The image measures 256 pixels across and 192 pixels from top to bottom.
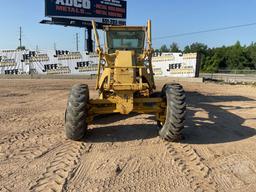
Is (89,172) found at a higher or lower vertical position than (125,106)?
lower

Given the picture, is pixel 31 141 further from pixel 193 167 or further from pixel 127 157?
pixel 193 167

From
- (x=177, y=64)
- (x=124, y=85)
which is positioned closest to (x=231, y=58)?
(x=177, y=64)

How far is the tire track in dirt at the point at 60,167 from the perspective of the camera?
5.52 m

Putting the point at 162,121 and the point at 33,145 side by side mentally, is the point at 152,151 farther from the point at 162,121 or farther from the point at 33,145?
the point at 33,145

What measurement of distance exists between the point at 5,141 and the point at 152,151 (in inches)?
132

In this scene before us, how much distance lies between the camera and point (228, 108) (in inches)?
551

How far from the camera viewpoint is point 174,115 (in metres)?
7.87

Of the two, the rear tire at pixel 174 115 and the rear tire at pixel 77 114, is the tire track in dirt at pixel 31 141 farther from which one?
the rear tire at pixel 174 115

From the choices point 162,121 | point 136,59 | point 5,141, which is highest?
point 136,59

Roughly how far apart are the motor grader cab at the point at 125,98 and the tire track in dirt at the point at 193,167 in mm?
482

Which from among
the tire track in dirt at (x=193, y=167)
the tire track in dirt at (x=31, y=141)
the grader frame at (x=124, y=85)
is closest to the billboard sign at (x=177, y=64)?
the grader frame at (x=124, y=85)

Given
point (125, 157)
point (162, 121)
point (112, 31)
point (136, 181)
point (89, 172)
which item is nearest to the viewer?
point (136, 181)

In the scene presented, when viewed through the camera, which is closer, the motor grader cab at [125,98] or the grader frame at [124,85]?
the motor grader cab at [125,98]

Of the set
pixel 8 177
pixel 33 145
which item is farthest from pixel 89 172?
pixel 33 145
